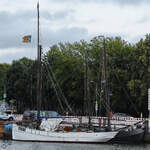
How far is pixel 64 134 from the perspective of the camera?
47000mm

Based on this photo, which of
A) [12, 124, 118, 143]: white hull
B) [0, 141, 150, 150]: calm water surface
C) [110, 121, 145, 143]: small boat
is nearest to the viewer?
[0, 141, 150, 150]: calm water surface

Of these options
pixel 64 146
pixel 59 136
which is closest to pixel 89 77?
pixel 59 136

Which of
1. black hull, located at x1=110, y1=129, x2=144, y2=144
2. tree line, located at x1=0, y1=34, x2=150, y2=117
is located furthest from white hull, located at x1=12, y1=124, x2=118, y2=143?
tree line, located at x1=0, y1=34, x2=150, y2=117

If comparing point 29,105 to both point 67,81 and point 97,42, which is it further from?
point 97,42

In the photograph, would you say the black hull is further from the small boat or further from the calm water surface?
the calm water surface

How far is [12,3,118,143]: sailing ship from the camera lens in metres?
45.6

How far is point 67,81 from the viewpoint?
279ft

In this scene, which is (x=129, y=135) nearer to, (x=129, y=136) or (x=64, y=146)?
(x=129, y=136)

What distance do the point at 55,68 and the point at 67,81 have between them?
13.9 feet

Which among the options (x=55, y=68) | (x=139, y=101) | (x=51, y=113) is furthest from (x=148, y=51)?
(x=55, y=68)

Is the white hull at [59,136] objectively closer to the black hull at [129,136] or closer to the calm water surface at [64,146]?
the black hull at [129,136]

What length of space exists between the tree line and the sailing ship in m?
8.61

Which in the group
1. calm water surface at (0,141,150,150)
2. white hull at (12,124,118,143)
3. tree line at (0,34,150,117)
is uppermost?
tree line at (0,34,150,117)

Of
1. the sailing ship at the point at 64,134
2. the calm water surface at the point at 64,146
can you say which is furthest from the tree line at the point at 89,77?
the calm water surface at the point at 64,146
